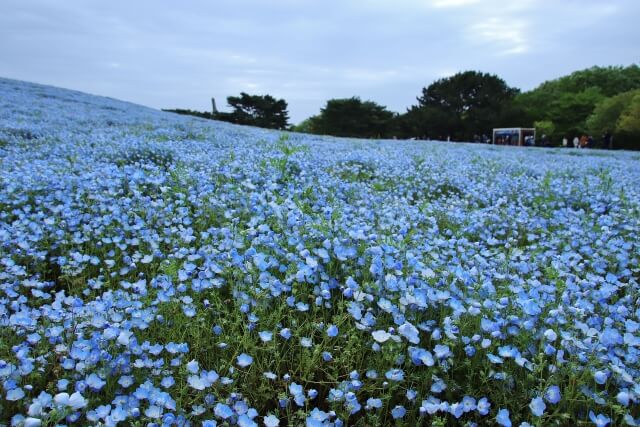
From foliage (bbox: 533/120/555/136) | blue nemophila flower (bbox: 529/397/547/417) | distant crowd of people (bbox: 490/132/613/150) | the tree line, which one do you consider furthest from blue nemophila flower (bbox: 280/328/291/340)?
foliage (bbox: 533/120/555/136)

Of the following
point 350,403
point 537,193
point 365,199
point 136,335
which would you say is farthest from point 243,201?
point 537,193

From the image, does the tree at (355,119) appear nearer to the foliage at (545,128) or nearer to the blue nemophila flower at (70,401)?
the foliage at (545,128)

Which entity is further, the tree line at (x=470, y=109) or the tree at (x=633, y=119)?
the tree line at (x=470, y=109)

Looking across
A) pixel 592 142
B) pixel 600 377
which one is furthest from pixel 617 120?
pixel 600 377

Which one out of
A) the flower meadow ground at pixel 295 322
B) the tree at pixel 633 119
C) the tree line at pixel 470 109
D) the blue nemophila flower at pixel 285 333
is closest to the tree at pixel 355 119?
the tree line at pixel 470 109

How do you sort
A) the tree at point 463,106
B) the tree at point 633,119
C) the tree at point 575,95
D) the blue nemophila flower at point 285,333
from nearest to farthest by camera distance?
1. the blue nemophila flower at point 285,333
2. the tree at point 633,119
3. the tree at point 575,95
4. the tree at point 463,106

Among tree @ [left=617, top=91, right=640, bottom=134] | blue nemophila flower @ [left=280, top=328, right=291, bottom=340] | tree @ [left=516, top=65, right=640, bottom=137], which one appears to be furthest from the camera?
tree @ [left=516, top=65, right=640, bottom=137]

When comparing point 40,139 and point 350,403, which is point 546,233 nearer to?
point 350,403

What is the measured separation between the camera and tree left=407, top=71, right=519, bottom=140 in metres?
51.3

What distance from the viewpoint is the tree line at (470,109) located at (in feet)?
154

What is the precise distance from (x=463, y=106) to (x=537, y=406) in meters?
58.5

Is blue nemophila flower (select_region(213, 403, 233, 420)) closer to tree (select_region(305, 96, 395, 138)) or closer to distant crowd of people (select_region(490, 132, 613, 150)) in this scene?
distant crowd of people (select_region(490, 132, 613, 150))

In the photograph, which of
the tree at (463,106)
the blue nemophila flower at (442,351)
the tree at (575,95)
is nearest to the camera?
the blue nemophila flower at (442,351)

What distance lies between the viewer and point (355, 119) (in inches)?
2128
